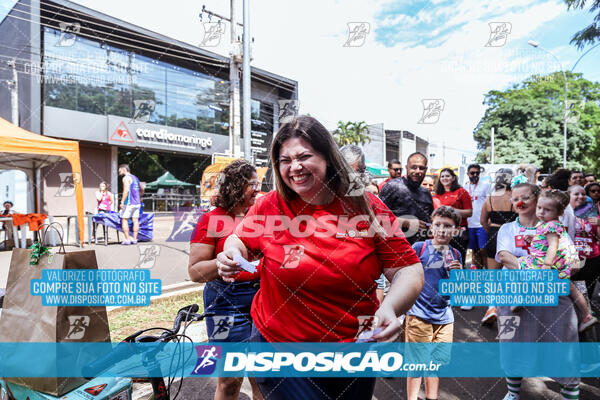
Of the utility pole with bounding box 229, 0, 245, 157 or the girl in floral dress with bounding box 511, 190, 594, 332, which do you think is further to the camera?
the utility pole with bounding box 229, 0, 245, 157

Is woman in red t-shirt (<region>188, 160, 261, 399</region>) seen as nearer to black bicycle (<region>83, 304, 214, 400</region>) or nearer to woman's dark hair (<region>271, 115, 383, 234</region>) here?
black bicycle (<region>83, 304, 214, 400</region>)

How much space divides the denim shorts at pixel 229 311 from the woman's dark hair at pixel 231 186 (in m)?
0.53

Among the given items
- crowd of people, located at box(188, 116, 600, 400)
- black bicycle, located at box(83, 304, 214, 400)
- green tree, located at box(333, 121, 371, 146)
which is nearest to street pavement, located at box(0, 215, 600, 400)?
crowd of people, located at box(188, 116, 600, 400)

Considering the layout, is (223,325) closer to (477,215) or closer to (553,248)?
(553,248)

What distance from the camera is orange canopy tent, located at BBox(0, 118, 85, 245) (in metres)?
6.31

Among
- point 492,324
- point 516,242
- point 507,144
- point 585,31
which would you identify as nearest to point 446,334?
point 516,242

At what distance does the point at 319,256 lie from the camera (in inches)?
52.8

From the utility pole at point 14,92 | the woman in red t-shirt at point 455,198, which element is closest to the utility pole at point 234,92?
the woman in red t-shirt at point 455,198

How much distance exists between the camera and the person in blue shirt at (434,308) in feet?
8.52

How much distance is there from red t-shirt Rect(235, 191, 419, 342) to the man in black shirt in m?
2.46

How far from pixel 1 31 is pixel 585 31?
72.9ft

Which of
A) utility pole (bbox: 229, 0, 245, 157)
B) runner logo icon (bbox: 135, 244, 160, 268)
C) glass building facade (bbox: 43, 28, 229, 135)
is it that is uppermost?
glass building facade (bbox: 43, 28, 229, 135)

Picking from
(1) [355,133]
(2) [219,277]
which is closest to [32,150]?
(2) [219,277]
